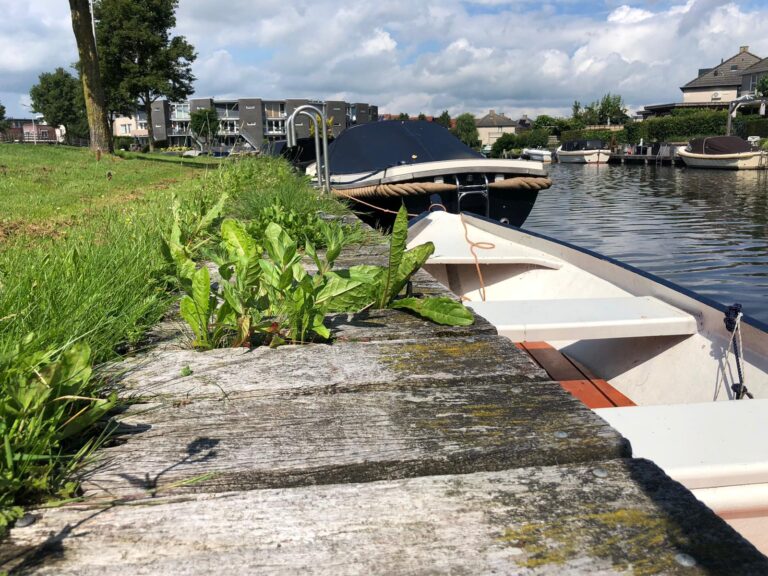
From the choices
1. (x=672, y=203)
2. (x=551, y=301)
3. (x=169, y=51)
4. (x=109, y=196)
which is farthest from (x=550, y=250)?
(x=169, y=51)

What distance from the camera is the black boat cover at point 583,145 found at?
52653 millimetres

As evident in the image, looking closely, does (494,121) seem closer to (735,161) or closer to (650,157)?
(650,157)

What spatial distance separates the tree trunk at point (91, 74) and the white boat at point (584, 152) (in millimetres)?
42398

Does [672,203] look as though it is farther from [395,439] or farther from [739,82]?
[739,82]

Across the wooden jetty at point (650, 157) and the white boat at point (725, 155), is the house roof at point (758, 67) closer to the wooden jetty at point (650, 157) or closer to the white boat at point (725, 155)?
the wooden jetty at point (650, 157)

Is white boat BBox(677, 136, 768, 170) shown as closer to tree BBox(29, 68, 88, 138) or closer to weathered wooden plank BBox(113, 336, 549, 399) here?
weathered wooden plank BBox(113, 336, 549, 399)

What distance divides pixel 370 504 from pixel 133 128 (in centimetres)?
13111

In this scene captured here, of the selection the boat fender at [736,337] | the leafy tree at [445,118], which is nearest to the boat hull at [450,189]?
the boat fender at [736,337]

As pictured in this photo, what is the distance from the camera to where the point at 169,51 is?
124 feet

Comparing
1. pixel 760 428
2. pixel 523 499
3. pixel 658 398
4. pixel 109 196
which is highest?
pixel 109 196

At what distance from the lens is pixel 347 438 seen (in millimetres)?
1348

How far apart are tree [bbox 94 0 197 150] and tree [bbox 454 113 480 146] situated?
2035 inches

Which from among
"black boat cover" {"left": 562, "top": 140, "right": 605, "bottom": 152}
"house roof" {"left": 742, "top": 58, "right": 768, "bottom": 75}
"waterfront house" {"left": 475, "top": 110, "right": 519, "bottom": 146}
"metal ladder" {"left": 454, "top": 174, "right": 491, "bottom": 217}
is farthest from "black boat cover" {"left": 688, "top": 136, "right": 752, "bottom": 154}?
"waterfront house" {"left": 475, "top": 110, "right": 519, "bottom": 146}

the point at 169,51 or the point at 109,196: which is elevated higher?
the point at 169,51
